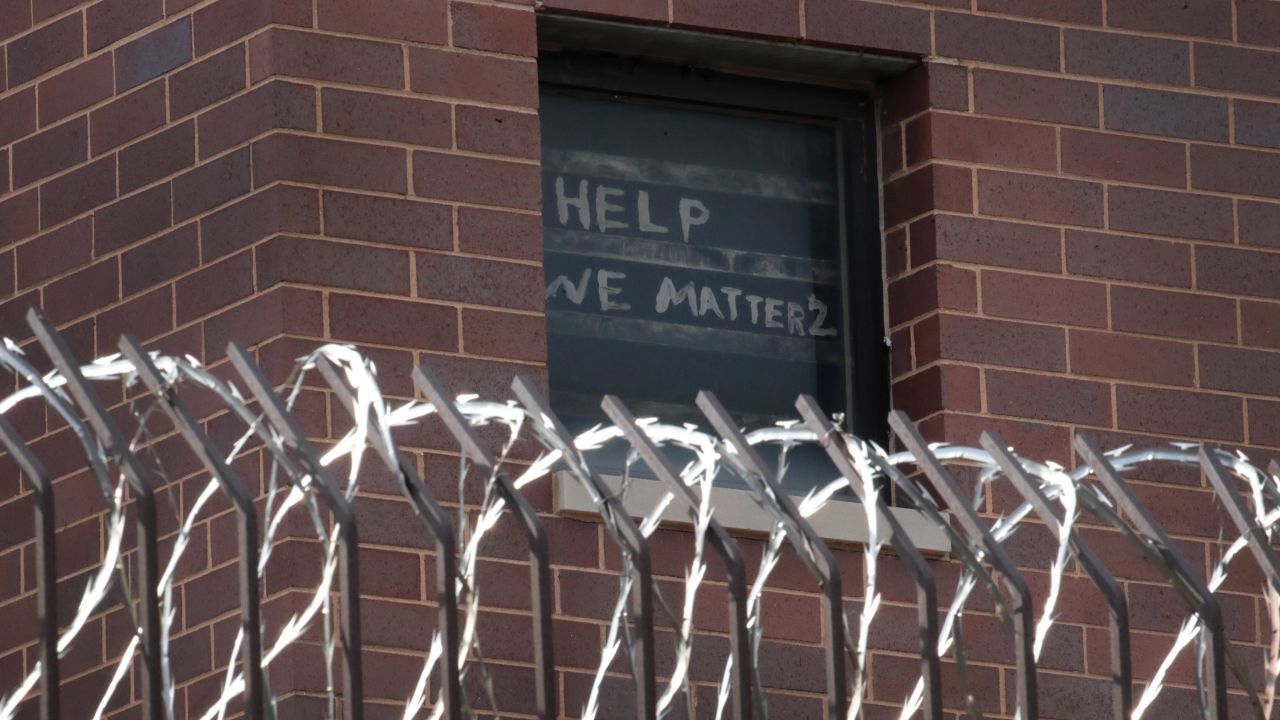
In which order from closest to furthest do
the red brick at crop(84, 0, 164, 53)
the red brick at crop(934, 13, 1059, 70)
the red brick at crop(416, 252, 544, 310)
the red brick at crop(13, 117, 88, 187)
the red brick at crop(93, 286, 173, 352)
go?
the red brick at crop(416, 252, 544, 310), the red brick at crop(93, 286, 173, 352), the red brick at crop(84, 0, 164, 53), the red brick at crop(13, 117, 88, 187), the red brick at crop(934, 13, 1059, 70)

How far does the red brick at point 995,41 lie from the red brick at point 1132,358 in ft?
2.78

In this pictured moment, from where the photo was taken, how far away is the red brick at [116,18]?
7766mm

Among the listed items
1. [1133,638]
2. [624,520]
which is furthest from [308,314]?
[1133,638]

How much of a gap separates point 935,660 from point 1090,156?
324 centimetres

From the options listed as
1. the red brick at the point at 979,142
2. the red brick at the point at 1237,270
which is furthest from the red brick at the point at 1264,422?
the red brick at the point at 979,142

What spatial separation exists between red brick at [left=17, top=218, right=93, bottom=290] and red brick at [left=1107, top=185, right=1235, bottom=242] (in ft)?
9.84

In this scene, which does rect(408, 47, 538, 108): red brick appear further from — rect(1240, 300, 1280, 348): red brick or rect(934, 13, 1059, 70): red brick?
rect(1240, 300, 1280, 348): red brick

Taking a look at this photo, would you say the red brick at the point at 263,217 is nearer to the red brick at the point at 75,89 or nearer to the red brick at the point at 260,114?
the red brick at the point at 260,114

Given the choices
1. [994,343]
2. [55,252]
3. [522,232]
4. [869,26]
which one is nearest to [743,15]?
[869,26]

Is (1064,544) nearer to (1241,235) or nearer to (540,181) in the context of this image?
(540,181)

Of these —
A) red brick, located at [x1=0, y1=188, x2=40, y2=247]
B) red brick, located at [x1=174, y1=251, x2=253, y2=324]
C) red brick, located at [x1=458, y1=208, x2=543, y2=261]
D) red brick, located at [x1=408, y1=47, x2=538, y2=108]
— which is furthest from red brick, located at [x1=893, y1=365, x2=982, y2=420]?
red brick, located at [x1=0, y1=188, x2=40, y2=247]

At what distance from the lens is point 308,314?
7.19 m

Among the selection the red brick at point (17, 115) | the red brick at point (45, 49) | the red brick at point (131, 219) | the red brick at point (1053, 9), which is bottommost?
the red brick at point (131, 219)

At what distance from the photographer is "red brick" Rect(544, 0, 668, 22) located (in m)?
7.82
